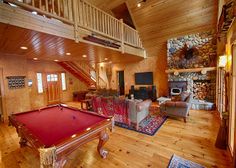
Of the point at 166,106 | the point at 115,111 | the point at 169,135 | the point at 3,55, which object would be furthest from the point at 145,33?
the point at 3,55

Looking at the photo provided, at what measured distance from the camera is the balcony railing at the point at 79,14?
2.56 meters

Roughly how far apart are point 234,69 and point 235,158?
1.48 metres

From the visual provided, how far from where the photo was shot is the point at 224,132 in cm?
256

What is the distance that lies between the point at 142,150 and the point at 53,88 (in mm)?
7335

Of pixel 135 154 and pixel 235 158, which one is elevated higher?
pixel 235 158

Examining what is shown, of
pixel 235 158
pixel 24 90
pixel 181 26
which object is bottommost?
pixel 235 158

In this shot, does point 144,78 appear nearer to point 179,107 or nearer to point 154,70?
point 154,70

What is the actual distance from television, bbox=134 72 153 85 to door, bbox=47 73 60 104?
17.7ft

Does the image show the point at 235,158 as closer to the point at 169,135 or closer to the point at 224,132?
the point at 224,132

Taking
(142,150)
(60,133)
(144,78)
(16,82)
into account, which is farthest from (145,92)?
(16,82)

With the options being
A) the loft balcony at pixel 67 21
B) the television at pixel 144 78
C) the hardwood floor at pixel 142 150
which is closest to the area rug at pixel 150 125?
the hardwood floor at pixel 142 150

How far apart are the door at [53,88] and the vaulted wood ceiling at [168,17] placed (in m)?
5.21

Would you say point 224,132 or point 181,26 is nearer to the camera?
point 224,132

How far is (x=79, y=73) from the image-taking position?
8422mm
